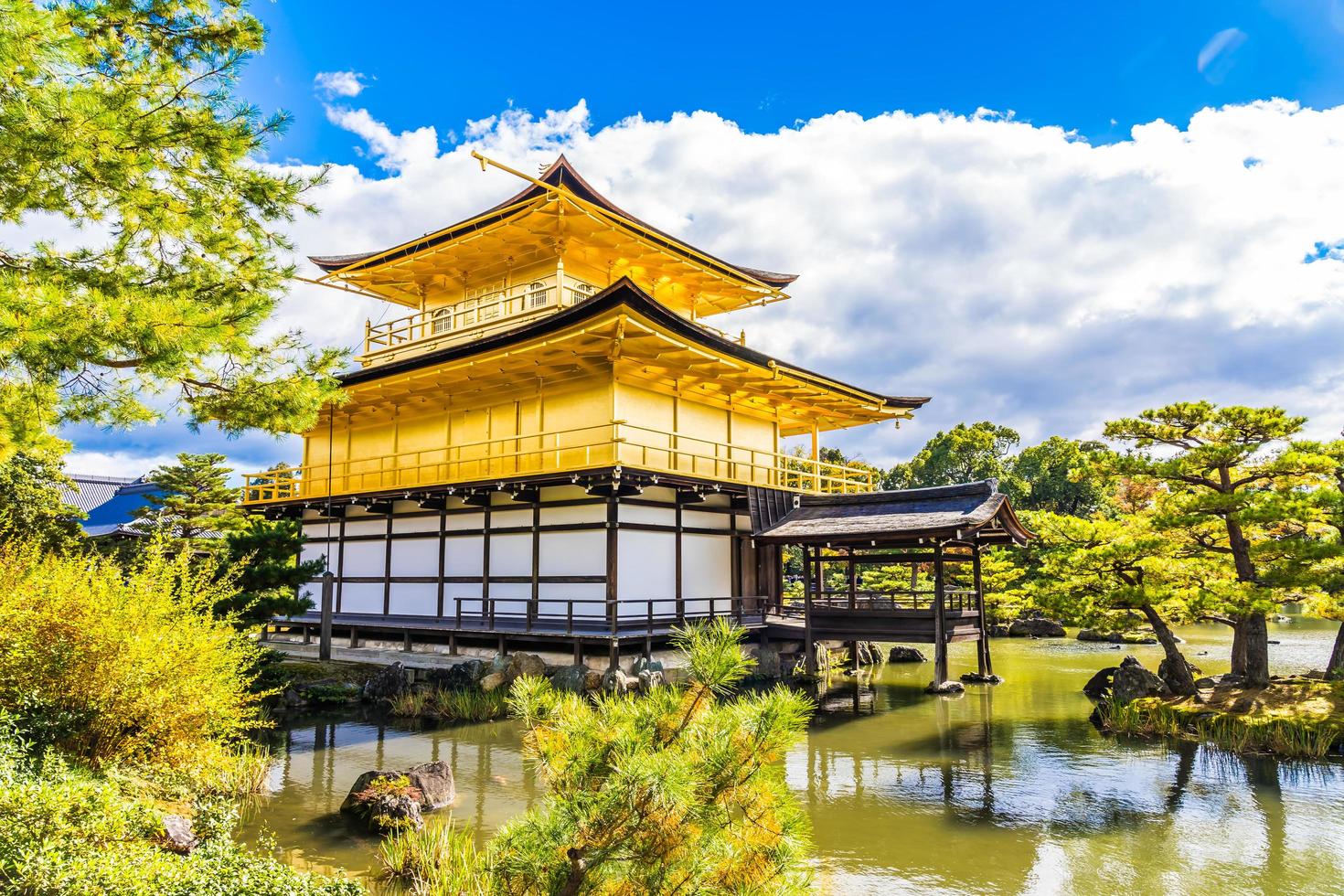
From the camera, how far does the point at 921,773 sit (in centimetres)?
1040

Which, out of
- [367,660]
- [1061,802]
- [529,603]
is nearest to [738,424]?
[529,603]

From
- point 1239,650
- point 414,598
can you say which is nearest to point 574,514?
point 414,598

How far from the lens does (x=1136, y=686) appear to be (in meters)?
13.5

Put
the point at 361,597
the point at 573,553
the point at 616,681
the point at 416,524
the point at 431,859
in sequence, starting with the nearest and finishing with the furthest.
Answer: the point at 431,859 → the point at 616,681 → the point at 573,553 → the point at 416,524 → the point at 361,597

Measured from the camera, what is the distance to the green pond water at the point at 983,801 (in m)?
7.08

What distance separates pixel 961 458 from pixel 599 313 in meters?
28.2

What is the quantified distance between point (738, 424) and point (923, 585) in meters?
13.4

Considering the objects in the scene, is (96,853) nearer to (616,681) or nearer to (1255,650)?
(616,681)

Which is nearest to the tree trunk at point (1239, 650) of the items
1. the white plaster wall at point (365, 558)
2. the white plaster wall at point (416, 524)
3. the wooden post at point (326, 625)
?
the white plaster wall at point (416, 524)

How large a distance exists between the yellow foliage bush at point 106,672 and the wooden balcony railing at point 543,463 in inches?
328

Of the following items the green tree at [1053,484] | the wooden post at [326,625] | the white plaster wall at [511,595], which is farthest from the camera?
the green tree at [1053,484]

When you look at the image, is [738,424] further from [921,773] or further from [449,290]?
[921,773]

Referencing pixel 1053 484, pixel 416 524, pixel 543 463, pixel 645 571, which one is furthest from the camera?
pixel 1053 484

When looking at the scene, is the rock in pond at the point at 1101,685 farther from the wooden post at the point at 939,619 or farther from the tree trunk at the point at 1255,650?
the wooden post at the point at 939,619
